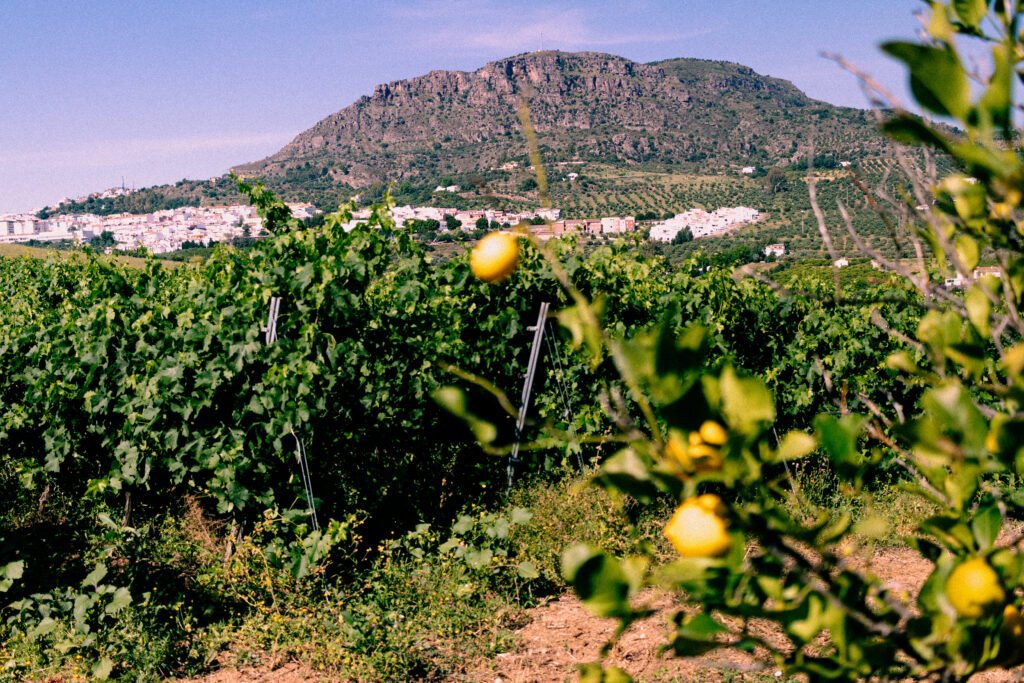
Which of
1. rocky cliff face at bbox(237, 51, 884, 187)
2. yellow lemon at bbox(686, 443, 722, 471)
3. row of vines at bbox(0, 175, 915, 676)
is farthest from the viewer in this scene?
rocky cliff face at bbox(237, 51, 884, 187)

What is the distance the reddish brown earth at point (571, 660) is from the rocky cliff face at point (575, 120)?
2251 inches

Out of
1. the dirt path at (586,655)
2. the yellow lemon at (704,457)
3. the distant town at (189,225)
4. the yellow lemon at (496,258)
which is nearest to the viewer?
the yellow lemon at (704,457)

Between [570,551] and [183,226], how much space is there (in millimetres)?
59122

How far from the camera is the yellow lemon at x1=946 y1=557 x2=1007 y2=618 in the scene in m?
0.76

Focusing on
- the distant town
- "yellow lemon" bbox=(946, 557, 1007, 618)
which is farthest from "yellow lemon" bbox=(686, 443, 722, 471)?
the distant town

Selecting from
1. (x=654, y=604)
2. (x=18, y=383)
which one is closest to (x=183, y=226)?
(x=18, y=383)

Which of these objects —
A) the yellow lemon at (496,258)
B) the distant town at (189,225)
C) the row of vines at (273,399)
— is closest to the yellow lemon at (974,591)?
the yellow lemon at (496,258)

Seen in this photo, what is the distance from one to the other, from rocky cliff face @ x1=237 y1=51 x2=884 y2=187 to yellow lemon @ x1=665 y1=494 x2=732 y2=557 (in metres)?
60.1

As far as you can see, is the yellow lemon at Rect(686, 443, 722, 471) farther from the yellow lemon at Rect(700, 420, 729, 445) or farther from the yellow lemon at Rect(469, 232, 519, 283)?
the yellow lemon at Rect(469, 232, 519, 283)

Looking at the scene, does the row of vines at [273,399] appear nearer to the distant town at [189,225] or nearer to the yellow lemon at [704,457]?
the yellow lemon at [704,457]

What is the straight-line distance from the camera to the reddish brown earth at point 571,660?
3.55 m

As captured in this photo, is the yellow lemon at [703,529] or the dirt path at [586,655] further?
the dirt path at [586,655]

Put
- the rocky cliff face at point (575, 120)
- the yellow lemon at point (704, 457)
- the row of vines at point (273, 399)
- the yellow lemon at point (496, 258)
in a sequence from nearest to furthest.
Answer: the yellow lemon at point (704, 457), the yellow lemon at point (496, 258), the row of vines at point (273, 399), the rocky cliff face at point (575, 120)

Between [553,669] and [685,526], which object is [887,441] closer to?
[685,526]
